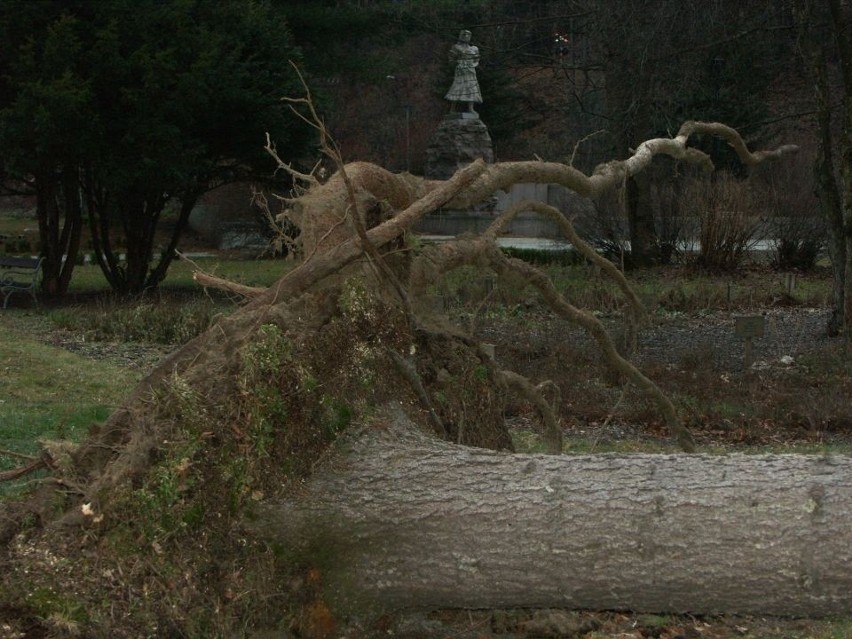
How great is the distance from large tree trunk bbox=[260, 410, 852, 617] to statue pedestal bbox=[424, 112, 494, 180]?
26973mm

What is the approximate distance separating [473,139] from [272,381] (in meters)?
27.5

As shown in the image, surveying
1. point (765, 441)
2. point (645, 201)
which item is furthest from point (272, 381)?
point (645, 201)

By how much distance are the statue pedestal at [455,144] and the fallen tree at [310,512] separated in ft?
87.1

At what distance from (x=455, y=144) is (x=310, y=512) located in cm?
2736

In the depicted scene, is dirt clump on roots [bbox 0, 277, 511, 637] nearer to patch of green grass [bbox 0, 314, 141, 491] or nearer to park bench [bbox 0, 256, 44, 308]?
patch of green grass [bbox 0, 314, 141, 491]

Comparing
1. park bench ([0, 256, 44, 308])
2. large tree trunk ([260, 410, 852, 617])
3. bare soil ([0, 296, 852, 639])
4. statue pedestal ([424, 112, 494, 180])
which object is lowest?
→ park bench ([0, 256, 44, 308])

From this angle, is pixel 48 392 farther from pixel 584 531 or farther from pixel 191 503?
pixel 584 531

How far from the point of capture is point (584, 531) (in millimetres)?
4199

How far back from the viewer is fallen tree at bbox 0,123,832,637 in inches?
162

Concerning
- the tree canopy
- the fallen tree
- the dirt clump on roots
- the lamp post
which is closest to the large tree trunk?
the fallen tree

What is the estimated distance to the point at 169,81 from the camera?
17594mm

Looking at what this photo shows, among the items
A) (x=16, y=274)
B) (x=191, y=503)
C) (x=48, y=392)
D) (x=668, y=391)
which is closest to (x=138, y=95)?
(x=16, y=274)

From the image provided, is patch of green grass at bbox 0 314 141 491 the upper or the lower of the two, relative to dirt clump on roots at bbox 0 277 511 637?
lower

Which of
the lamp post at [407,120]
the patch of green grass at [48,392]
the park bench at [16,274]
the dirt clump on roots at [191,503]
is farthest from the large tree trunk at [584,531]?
the lamp post at [407,120]
